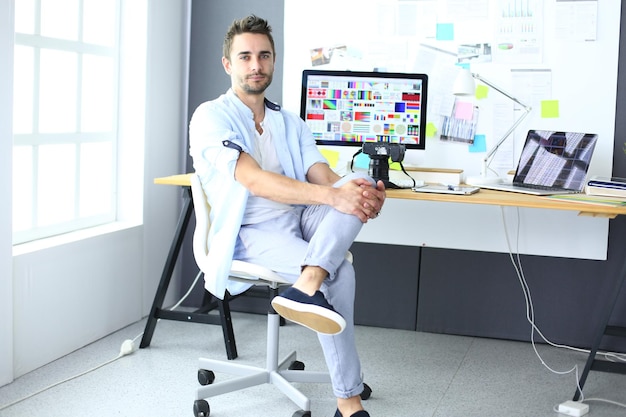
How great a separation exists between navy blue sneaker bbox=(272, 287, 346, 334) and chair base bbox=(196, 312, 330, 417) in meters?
0.39

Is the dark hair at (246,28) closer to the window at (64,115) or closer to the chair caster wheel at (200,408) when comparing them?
the window at (64,115)

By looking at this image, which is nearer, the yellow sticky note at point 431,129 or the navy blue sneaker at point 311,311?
the navy blue sneaker at point 311,311

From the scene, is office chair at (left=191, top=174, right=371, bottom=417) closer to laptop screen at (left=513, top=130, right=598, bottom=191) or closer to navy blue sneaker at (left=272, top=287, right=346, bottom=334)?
navy blue sneaker at (left=272, top=287, right=346, bottom=334)

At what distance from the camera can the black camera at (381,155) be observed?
323 cm

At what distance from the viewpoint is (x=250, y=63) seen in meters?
2.88

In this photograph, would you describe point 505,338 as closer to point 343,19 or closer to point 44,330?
point 343,19

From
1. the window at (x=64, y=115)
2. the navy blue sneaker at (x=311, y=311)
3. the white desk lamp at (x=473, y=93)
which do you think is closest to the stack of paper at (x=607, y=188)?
the white desk lamp at (x=473, y=93)

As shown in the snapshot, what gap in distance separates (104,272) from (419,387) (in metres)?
1.41

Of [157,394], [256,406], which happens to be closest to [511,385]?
[256,406]

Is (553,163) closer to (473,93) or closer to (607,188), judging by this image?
(607,188)

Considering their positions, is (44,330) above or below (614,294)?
below

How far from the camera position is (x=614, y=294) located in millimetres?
2957

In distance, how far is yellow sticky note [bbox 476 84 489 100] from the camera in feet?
12.0

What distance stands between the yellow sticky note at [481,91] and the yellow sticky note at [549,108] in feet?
0.80
